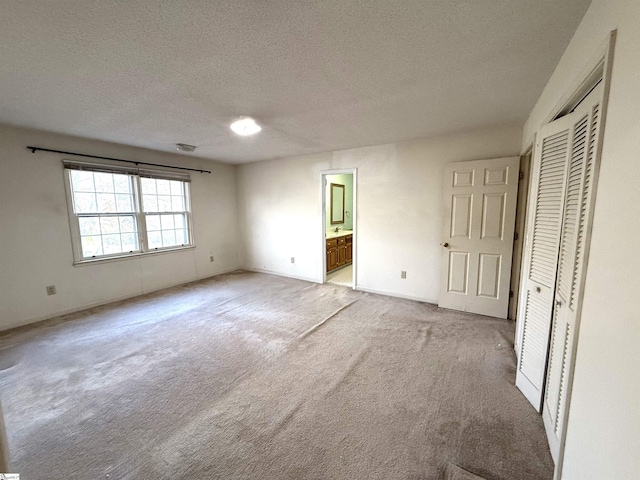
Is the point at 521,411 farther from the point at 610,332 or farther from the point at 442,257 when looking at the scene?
the point at 442,257

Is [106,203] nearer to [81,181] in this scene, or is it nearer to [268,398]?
[81,181]

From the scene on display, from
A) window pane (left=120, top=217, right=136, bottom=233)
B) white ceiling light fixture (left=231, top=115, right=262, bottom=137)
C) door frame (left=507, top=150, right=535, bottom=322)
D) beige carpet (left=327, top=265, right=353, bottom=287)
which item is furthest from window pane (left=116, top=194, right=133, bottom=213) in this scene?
door frame (left=507, top=150, right=535, bottom=322)

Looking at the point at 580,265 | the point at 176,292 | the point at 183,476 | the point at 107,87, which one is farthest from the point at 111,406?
the point at 580,265

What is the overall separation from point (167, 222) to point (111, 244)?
0.89 meters

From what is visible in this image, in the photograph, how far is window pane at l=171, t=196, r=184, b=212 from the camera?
4645 mm

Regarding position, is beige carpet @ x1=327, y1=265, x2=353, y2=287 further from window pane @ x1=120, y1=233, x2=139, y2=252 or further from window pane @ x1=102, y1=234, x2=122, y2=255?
window pane @ x1=102, y1=234, x2=122, y2=255

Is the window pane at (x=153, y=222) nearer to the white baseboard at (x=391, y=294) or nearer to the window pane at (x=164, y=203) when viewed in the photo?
the window pane at (x=164, y=203)

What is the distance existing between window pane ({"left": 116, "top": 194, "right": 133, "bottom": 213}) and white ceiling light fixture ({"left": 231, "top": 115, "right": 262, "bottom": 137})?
222cm

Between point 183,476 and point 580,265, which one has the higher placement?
point 580,265

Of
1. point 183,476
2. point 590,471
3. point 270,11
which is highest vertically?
point 270,11

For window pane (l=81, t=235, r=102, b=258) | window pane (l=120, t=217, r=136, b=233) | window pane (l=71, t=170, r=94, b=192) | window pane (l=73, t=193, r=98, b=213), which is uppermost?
window pane (l=71, t=170, r=94, b=192)

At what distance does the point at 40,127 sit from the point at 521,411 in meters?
5.36

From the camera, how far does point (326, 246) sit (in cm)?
505

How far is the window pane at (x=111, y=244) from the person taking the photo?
3.85 m
